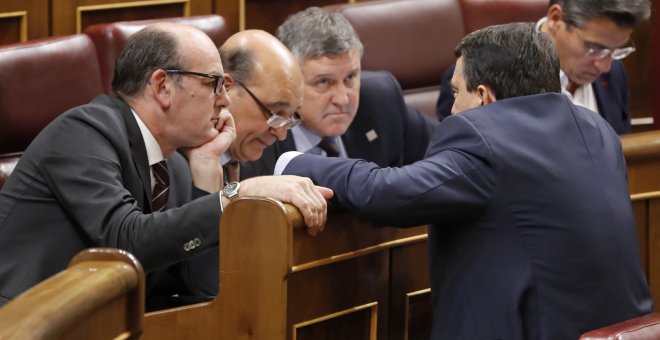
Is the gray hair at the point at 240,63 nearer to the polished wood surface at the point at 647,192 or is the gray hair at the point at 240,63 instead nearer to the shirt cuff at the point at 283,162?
the shirt cuff at the point at 283,162

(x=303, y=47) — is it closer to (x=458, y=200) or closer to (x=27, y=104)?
(x=27, y=104)

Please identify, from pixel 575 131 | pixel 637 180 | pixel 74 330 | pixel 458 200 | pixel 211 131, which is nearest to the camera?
pixel 74 330

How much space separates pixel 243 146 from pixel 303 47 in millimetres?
475

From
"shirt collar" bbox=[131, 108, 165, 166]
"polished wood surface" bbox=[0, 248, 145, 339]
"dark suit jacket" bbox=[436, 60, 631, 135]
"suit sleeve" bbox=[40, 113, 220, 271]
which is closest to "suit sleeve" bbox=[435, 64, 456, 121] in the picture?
"dark suit jacket" bbox=[436, 60, 631, 135]

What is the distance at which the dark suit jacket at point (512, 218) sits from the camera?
1.83m

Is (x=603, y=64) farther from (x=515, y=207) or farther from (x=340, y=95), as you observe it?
(x=515, y=207)

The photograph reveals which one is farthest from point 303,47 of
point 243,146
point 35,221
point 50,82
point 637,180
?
point 35,221

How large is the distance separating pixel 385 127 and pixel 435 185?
1246 millimetres

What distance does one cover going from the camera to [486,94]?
6.45 ft

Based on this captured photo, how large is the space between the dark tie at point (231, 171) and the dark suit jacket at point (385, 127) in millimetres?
501

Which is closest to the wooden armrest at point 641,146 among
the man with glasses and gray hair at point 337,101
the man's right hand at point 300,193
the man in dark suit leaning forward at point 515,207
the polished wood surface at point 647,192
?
the polished wood surface at point 647,192

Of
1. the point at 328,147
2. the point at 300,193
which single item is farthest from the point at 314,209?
the point at 328,147

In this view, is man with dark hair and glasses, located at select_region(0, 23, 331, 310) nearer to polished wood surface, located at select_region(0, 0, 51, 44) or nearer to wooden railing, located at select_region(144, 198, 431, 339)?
wooden railing, located at select_region(144, 198, 431, 339)

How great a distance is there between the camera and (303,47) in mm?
2891
